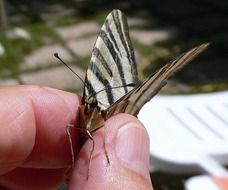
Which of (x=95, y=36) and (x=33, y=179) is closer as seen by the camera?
(x=33, y=179)

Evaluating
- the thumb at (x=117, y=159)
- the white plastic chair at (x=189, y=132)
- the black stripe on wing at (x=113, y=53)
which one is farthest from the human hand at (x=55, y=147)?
the white plastic chair at (x=189, y=132)

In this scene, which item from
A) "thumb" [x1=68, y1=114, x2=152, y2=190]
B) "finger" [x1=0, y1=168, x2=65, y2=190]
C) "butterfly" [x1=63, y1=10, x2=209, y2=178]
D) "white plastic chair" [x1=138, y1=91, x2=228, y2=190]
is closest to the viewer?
"thumb" [x1=68, y1=114, x2=152, y2=190]

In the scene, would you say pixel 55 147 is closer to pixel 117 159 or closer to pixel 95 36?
pixel 117 159

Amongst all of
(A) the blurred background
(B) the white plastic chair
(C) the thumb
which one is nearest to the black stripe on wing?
(C) the thumb

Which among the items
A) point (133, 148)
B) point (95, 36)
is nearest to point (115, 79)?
point (133, 148)

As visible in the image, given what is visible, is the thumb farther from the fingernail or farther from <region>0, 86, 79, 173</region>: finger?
<region>0, 86, 79, 173</region>: finger

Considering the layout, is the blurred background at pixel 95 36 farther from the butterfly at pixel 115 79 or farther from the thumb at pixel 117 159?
the thumb at pixel 117 159
